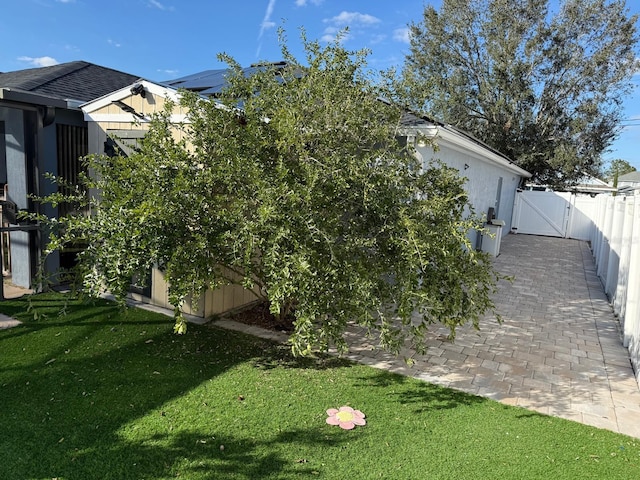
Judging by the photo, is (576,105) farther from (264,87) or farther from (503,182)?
(264,87)

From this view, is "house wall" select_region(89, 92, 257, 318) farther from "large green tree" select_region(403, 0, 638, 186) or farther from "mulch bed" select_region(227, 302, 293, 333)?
"large green tree" select_region(403, 0, 638, 186)

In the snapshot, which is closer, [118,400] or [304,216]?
[304,216]

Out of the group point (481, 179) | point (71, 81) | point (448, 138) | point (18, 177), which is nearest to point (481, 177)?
point (481, 179)

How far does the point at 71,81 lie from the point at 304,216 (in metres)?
7.75

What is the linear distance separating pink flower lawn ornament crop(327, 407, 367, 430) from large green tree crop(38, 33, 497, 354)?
0.62 meters

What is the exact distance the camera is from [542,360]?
5.47m

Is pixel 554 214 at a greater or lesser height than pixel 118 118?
lesser

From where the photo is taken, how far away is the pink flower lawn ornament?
3.72 metres

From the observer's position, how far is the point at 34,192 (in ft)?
→ 22.3

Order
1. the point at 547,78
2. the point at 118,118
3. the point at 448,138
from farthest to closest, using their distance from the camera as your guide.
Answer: the point at 547,78, the point at 448,138, the point at 118,118

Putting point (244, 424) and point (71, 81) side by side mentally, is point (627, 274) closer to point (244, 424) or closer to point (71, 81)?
point (244, 424)

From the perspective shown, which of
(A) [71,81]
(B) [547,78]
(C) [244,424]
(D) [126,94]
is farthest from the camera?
(B) [547,78]

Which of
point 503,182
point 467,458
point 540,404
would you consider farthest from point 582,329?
point 503,182

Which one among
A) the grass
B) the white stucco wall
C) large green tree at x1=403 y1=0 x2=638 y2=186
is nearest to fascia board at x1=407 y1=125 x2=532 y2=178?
the white stucco wall
